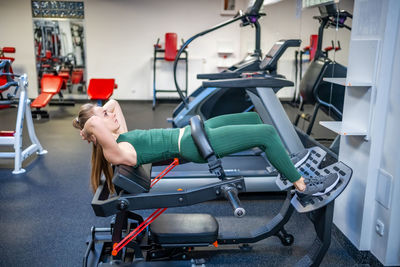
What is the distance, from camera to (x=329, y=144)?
12.3 ft

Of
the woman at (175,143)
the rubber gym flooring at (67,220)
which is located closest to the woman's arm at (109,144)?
the woman at (175,143)

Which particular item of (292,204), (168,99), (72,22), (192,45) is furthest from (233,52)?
(292,204)

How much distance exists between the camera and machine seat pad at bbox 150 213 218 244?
2.20m

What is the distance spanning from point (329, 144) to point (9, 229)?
2.94 metres

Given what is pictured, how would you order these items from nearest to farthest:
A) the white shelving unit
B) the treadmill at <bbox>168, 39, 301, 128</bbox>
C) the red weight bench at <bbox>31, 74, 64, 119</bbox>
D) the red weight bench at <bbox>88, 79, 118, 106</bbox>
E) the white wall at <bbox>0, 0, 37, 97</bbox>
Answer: the white shelving unit < the treadmill at <bbox>168, 39, 301, 128</bbox> < the red weight bench at <bbox>31, 74, 64, 119</bbox> < the red weight bench at <bbox>88, 79, 118, 106</bbox> < the white wall at <bbox>0, 0, 37, 97</bbox>

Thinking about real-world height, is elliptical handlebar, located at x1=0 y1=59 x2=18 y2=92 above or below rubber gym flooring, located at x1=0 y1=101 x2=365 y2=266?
above

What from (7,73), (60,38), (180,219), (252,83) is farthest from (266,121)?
(60,38)

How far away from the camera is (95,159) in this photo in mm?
2113

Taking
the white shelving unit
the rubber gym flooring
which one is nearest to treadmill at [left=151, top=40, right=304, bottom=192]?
the rubber gym flooring

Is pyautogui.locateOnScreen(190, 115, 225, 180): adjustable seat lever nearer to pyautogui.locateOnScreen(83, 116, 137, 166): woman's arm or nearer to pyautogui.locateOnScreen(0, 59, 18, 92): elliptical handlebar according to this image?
pyautogui.locateOnScreen(83, 116, 137, 166): woman's arm

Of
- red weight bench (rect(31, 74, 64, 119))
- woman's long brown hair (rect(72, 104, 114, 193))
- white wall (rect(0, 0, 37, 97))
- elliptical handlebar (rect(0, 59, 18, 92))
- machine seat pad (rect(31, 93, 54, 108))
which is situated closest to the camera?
woman's long brown hair (rect(72, 104, 114, 193))

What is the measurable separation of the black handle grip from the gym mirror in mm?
6686

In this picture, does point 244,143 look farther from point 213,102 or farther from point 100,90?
point 100,90

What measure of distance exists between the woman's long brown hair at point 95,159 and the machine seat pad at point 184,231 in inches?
14.7
